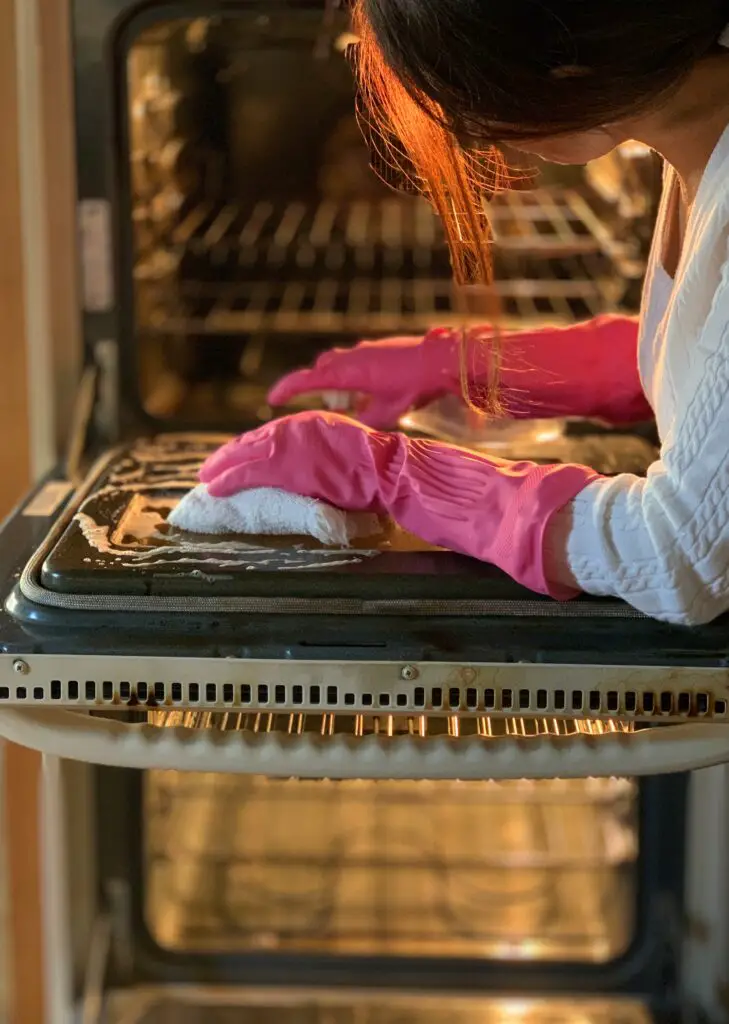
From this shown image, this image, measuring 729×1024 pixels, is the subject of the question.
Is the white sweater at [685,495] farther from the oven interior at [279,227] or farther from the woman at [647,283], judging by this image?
the oven interior at [279,227]

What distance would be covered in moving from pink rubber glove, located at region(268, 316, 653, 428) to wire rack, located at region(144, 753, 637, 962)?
543mm

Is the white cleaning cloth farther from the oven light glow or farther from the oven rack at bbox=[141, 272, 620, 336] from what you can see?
the oven light glow

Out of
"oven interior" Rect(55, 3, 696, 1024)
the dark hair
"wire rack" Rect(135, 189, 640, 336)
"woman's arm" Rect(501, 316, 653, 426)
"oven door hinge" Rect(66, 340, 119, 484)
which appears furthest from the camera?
"wire rack" Rect(135, 189, 640, 336)

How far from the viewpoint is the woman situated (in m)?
0.76

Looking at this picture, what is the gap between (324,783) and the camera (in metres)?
1.72

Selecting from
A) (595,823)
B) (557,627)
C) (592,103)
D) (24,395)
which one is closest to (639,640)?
(557,627)

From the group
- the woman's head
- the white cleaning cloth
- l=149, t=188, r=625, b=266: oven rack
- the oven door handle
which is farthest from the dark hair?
l=149, t=188, r=625, b=266: oven rack

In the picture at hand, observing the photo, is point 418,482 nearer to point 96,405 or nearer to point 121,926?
point 96,405

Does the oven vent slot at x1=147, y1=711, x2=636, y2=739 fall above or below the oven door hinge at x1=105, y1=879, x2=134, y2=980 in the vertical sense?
above

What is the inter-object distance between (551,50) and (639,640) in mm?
361

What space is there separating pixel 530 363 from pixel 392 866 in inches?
29.9

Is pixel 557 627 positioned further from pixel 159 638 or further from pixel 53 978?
pixel 53 978

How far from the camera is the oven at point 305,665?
2.80 ft

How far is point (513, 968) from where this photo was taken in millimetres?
1467
